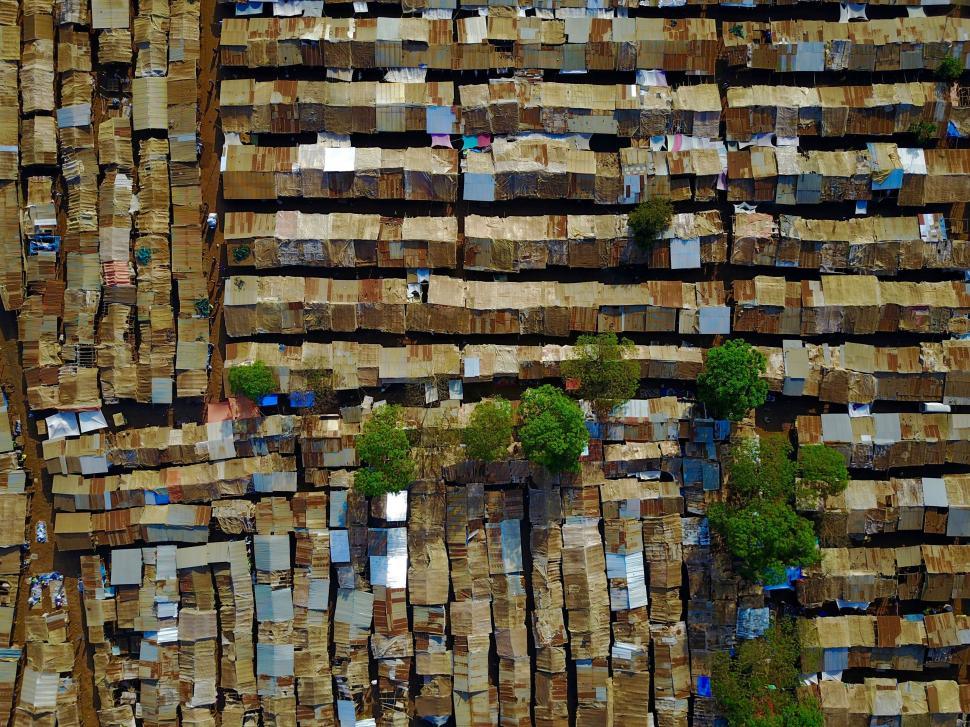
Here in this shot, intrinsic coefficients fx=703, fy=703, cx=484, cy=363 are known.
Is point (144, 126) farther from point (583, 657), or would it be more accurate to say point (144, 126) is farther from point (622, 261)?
point (583, 657)

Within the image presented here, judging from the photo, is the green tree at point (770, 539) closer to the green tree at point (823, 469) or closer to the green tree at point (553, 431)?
the green tree at point (823, 469)

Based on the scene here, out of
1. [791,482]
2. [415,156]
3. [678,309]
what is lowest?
[791,482]

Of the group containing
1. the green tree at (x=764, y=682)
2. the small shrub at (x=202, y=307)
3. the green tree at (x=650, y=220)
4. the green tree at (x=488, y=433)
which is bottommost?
the green tree at (x=764, y=682)

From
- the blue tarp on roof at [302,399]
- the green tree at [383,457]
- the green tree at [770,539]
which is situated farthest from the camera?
the blue tarp on roof at [302,399]

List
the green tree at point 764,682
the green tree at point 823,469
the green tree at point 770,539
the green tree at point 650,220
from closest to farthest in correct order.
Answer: the green tree at point 770,539 → the green tree at point 823,469 → the green tree at point 764,682 → the green tree at point 650,220

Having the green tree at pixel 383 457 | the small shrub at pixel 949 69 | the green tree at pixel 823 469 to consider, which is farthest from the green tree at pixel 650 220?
the small shrub at pixel 949 69

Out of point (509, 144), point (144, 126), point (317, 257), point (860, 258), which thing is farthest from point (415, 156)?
point (860, 258)

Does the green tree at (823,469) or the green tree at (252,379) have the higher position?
the green tree at (252,379)
